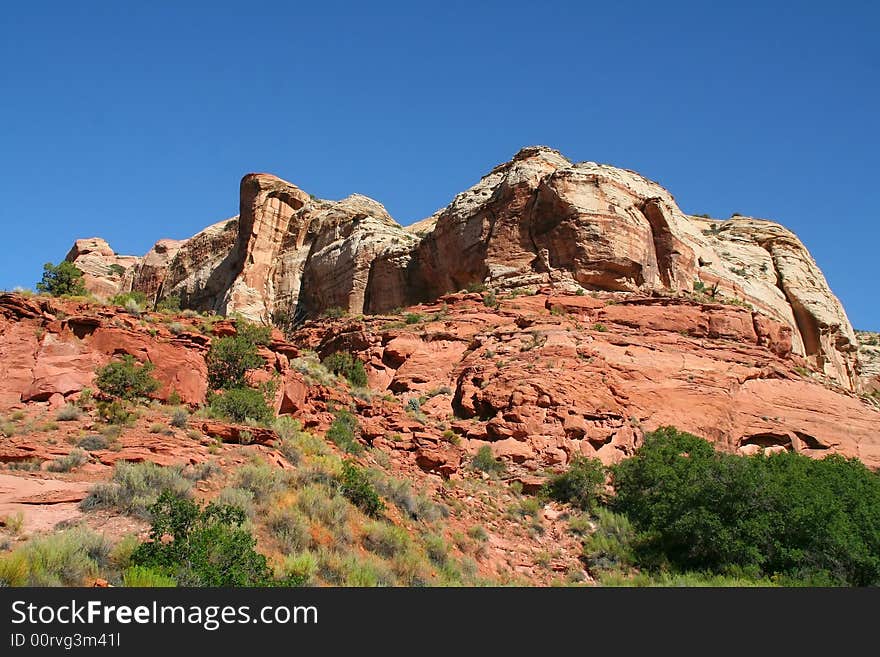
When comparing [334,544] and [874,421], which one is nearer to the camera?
[334,544]

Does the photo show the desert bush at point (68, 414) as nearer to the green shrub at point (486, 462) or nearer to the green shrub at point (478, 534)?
the green shrub at point (478, 534)

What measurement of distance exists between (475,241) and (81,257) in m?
48.0

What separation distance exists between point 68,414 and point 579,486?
14.1 meters

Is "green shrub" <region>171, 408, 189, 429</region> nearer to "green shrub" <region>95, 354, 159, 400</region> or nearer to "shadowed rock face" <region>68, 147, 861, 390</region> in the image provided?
"green shrub" <region>95, 354, 159, 400</region>

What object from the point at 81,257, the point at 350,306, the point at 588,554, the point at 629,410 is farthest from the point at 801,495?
the point at 81,257

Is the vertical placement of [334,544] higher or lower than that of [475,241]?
lower

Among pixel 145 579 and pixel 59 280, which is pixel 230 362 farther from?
pixel 145 579

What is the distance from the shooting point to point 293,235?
53.2 m

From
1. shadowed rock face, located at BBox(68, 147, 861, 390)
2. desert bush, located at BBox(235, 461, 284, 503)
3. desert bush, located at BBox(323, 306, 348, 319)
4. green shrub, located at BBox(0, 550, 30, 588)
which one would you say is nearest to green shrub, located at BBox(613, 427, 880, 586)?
desert bush, located at BBox(235, 461, 284, 503)

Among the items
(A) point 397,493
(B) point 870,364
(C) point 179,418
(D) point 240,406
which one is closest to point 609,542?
(A) point 397,493

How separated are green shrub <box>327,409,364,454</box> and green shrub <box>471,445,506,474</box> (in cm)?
413

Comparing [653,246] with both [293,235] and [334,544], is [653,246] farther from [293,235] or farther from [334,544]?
[334,544]
